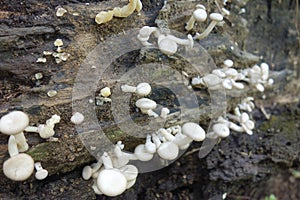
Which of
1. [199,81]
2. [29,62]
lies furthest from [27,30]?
[199,81]

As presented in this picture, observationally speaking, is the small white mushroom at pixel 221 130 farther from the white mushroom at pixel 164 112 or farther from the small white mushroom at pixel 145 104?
the small white mushroom at pixel 145 104

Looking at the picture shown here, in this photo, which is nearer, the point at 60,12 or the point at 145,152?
the point at 60,12

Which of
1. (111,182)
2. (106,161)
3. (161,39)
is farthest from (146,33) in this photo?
(111,182)

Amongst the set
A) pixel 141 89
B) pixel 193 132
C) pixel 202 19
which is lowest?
pixel 193 132

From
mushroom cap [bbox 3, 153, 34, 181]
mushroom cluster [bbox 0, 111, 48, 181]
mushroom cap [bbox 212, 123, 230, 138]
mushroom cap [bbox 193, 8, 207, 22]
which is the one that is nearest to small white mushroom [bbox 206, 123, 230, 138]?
mushroom cap [bbox 212, 123, 230, 138]

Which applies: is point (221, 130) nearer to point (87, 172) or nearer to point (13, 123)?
point (87, 172)

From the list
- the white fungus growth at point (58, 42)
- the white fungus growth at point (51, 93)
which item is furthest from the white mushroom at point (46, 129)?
the white fungus growth at point (58, 42)

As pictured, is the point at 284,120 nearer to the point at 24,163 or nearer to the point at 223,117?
the point at 223,117

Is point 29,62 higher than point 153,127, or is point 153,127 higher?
point 29,62
